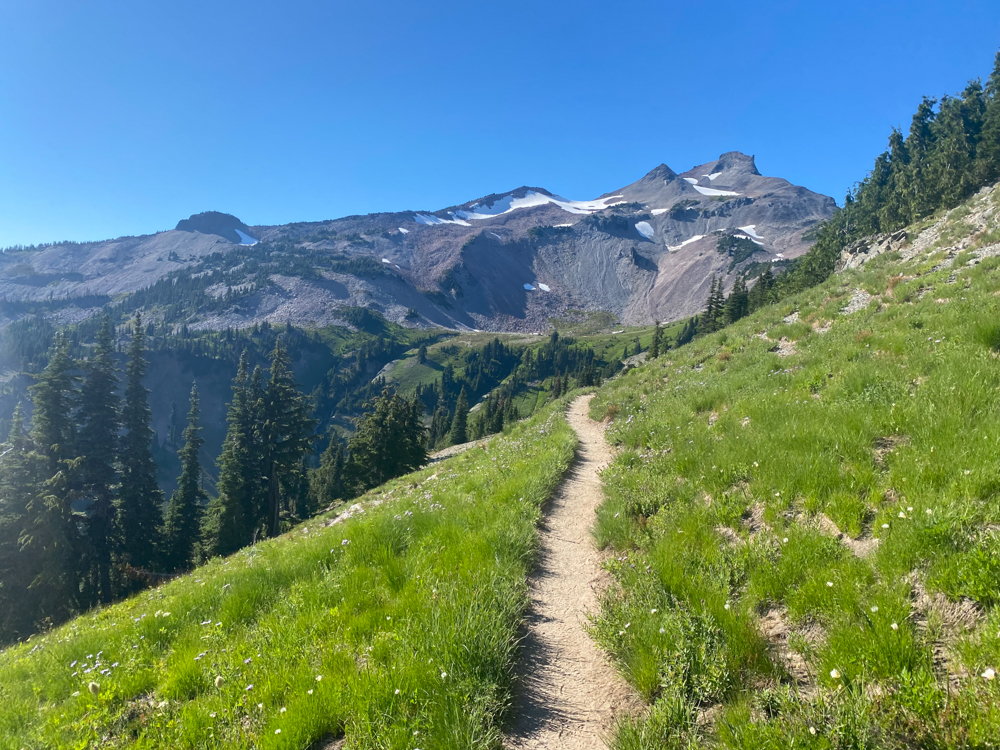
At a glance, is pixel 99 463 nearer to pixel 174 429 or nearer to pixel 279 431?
pixel 279 431

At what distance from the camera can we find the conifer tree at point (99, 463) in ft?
116

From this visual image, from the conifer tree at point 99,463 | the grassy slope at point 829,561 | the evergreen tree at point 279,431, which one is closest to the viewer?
the grassy slope at point 829,561

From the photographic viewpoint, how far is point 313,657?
4.76m

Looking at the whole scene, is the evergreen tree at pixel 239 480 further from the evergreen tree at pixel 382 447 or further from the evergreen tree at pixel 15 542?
the evergreen tree at pixel 15 542

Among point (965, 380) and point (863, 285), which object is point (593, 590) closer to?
point (965, 380)

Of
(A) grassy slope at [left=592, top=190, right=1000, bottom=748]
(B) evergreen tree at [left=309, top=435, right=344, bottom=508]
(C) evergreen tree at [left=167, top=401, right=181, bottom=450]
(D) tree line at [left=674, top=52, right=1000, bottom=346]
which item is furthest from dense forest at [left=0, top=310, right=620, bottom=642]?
(C) evergreen tree at [left=167, top=401, right=181, bottom=450]

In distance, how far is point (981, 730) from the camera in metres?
2.67

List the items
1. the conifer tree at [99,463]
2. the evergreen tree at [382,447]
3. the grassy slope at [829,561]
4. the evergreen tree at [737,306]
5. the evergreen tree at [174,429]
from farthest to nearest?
the evergreen tree at [174,429], the evergreen tree at [737,306], the evergreen tree at [382,447], the conifer tree at [99,463], the grassy slope at [829,561]

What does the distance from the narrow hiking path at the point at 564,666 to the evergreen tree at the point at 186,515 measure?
47207 mm

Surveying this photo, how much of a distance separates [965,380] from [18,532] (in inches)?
1870

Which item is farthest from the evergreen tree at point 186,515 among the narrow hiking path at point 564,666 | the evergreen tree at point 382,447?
the narrow hiking path at point 564,666

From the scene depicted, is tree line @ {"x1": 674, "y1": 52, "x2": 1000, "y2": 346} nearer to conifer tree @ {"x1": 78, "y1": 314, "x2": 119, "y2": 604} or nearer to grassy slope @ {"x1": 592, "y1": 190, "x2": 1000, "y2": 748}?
grassy slope @ {"x1": 592, "y1": 190, "x2": 1000, "y2": 748}

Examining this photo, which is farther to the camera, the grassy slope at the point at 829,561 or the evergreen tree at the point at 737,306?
the evergreen tree at the point at 737,306

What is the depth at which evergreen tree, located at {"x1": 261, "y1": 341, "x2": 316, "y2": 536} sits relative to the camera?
41.2m
